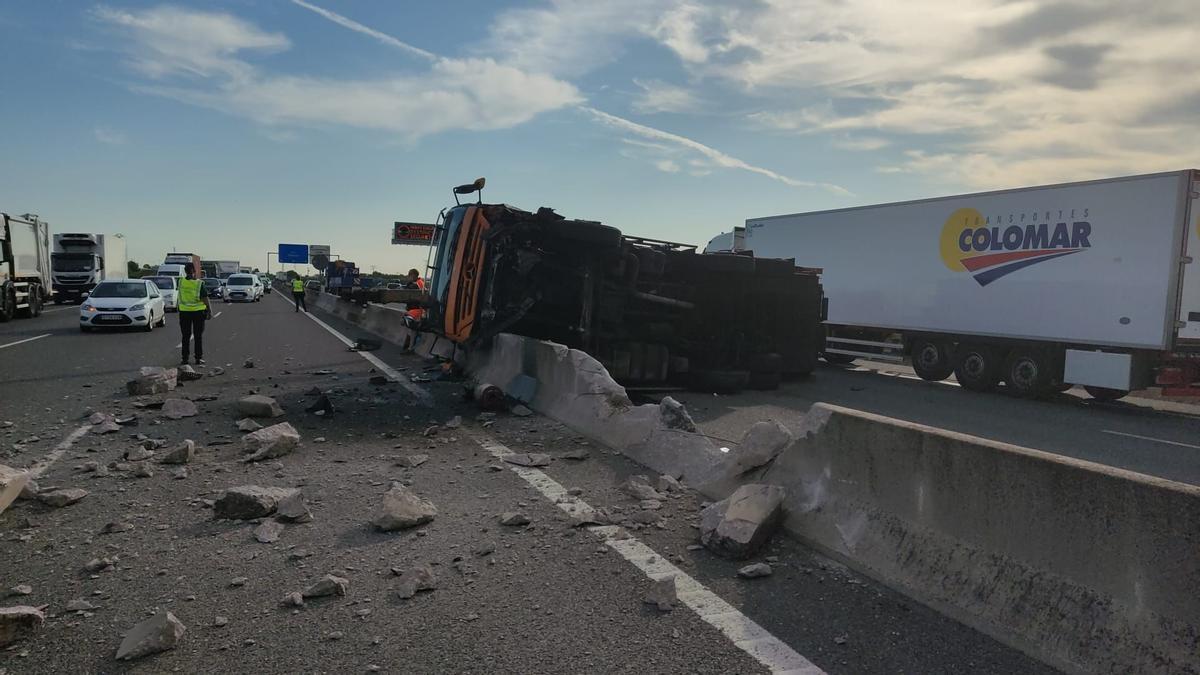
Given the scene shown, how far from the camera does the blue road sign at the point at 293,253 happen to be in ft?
273

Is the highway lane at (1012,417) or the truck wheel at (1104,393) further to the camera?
the truck wheel at (1104,393)

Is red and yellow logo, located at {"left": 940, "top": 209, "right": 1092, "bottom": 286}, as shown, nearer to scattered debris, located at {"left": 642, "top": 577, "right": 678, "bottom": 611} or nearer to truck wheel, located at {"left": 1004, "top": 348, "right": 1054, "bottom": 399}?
truck wheel, located at {"left": 1004, "top": 348, "right": 1054, "bottom": 399}

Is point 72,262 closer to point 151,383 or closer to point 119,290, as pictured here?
point 119,290

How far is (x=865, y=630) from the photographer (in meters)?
3.26

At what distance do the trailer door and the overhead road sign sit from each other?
33069mm

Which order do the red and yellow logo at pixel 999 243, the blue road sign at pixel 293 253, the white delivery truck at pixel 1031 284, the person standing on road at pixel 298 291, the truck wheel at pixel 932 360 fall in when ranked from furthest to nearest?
the blue road sign at pixel 293 253, the person standing on road at pixel 298 291, the truck wheel at pixel 932 360, the red and yellow logo at pixel 999 243, the white delivery truck at pixel 1031 284

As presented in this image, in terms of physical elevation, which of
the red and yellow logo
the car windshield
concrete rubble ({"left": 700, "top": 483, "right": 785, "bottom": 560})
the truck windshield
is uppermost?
the red and yellow logo

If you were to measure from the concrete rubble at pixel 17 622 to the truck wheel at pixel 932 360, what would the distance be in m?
15.3

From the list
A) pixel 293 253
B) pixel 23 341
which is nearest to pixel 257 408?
pixel 23 341

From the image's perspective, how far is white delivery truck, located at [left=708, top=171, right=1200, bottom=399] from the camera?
1140 centimetres

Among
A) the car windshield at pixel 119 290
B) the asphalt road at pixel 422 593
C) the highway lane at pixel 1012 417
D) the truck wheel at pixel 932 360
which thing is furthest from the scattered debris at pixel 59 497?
the car windshield at pixel 119 290

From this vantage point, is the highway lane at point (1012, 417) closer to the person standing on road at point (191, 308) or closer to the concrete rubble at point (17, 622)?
the concrete rubble at point (17, 622)

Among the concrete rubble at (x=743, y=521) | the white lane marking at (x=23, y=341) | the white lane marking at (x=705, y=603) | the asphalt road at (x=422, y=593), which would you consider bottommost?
the white lane marking at (x=23, y=341)

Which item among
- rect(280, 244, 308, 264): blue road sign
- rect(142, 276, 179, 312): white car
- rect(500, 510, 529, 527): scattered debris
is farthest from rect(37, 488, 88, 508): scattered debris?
rect(280, 244, 308, 264): blue road sign
